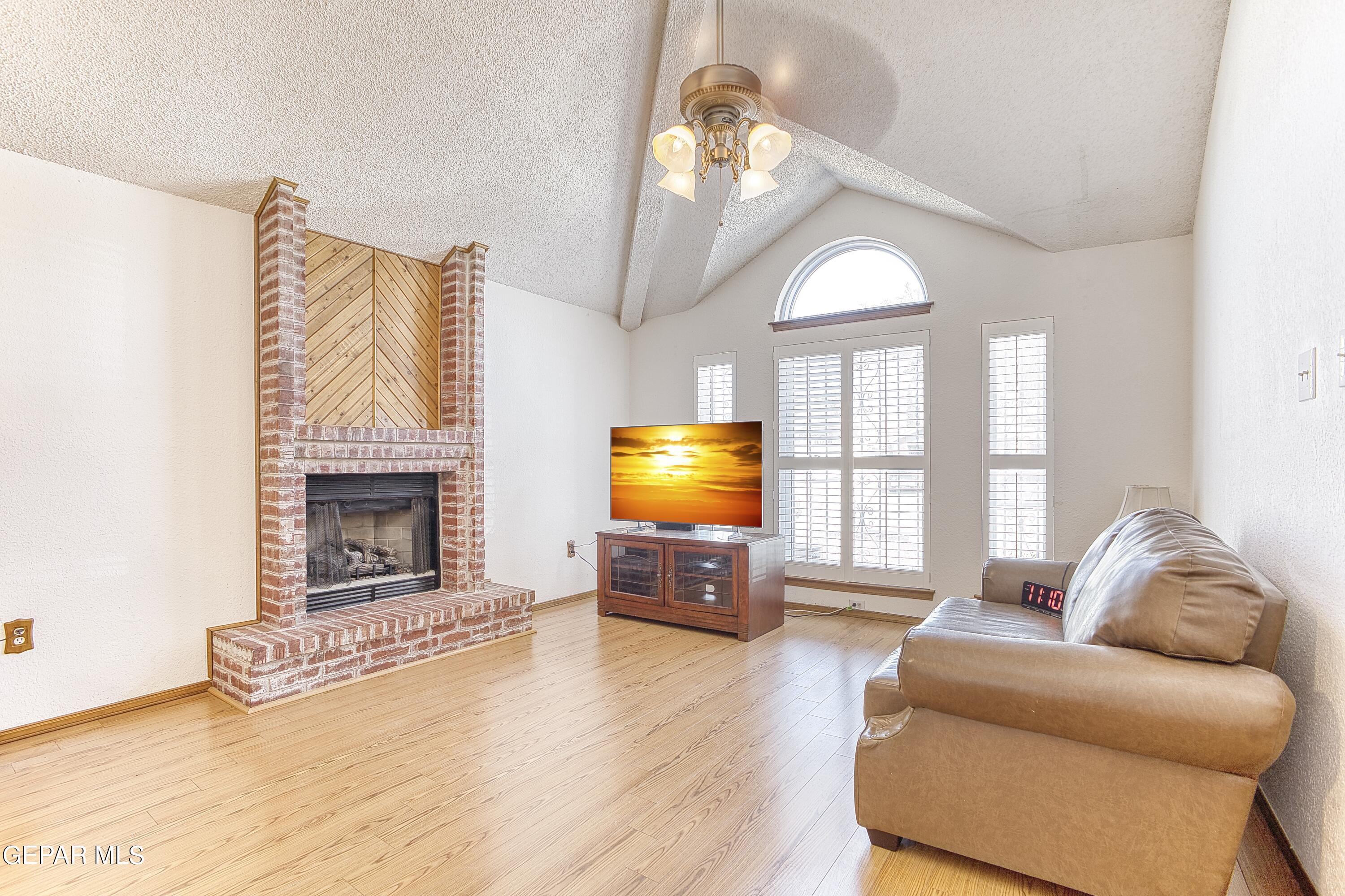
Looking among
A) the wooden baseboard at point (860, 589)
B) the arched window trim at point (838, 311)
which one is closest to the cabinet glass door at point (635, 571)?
the wooden baseboard at point (860, 589)

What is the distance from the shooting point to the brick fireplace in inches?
128

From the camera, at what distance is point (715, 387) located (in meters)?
5.60

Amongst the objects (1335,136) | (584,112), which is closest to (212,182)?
(584,112)

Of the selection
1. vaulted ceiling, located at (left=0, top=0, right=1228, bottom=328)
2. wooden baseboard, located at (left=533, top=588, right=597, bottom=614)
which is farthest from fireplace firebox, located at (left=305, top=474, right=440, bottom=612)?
vaulted ceiling, located at (left=0, top=0, right=1228, bottom=328)

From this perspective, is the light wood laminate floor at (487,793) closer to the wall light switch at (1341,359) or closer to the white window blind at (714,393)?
the wall light switch at (1341,359)

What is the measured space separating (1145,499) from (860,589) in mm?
1870

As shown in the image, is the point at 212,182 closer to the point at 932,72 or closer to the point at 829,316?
the point at 932,72

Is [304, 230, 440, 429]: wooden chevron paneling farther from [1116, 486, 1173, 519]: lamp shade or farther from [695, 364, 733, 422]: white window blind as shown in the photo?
[1116, 486, 1173, 519]: lamp shade

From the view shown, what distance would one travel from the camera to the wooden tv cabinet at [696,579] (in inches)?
169

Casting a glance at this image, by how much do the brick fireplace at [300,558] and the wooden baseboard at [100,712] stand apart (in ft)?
0.39

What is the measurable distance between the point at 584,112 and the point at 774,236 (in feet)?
6.67

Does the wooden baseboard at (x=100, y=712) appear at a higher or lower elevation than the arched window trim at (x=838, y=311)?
lower

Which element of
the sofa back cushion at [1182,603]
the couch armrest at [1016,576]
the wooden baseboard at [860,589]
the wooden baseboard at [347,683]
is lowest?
the wooden baseboard at [347,683]

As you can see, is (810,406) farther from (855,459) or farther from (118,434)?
(118,434)
